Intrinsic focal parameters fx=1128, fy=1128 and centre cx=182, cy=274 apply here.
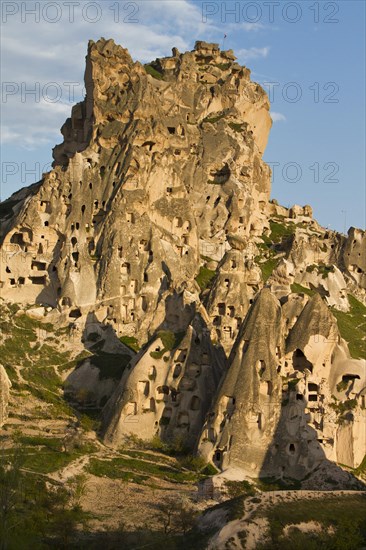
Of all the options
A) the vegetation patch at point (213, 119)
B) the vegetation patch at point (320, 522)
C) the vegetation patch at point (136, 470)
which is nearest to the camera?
the vegetation patch at point (320, 522)

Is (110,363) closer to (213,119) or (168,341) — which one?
(168,341)

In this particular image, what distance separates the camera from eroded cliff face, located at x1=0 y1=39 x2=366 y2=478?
7569cm

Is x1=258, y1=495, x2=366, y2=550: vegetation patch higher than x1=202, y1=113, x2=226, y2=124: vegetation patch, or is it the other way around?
x1=202, y1=113, x2=226, y2=124: vegetation patch

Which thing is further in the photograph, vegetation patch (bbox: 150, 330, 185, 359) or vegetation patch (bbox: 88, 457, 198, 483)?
vegetation patch (bbox: 150, 330, 185, 359)

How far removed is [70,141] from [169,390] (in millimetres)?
50525

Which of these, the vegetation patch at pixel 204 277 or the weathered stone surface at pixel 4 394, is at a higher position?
the vegetation patch at pixel 204 277

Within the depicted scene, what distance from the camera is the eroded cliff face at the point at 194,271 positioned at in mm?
75688

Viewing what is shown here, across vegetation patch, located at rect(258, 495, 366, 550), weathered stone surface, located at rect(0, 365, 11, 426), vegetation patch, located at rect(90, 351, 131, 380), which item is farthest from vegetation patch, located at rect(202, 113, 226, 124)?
vegetation patch, located at rect(258, 495, 366, 550)

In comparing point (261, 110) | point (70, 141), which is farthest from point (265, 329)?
point (261, 110)

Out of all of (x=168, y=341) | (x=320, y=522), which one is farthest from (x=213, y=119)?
(x=320, y=522)

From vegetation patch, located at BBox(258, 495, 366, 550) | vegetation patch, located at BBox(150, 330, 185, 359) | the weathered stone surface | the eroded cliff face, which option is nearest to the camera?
vegetation patch, located at BBox(258, 495, 366, 550)

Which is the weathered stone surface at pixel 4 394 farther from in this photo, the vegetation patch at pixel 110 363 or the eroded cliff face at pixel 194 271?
the vegetation patch at pixel 110 363

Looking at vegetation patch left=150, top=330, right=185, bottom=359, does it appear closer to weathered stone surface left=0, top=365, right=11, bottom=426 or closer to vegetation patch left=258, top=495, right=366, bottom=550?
weathered stone surface left=0, top=365, right=11, bottom=426

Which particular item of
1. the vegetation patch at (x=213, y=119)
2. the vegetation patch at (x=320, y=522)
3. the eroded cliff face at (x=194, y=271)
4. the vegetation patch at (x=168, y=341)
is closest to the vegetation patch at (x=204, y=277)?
the eroded cliff face at (x=194, y=271)
